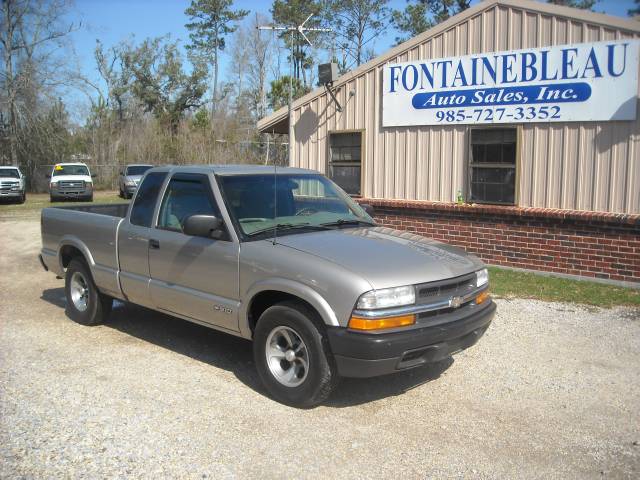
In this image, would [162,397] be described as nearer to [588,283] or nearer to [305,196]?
[305,196]

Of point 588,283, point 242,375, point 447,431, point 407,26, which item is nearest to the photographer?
point 447,431

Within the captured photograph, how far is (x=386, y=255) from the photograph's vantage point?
4734 mm

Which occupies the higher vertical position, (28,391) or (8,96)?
(8,96)

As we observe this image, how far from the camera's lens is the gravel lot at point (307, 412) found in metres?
3.85

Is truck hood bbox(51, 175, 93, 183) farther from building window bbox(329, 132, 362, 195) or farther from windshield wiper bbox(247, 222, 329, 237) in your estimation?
windshield wiper bbox(247, 222, 329, 237)

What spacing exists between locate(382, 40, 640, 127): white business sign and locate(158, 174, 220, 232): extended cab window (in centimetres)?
673

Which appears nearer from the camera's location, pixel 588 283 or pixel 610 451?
pixel 610 451

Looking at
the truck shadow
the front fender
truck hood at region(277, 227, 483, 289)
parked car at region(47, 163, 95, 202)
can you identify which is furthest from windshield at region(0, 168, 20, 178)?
truck hood at region(277, 227, 483, 289)

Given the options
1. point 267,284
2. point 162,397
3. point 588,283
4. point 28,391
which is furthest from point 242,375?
point 588,283

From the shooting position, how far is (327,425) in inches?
174

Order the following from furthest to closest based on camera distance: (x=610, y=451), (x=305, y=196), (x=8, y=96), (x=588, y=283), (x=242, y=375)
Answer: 1. (x=8, y=96)
2. (x=588, y=283)
3. (x=305, y=196)
4. (x=242, y=375)
5. (x=610, y=451)

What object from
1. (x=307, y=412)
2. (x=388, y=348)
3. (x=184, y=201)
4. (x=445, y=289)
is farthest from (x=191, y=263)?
(x=445, y=289)

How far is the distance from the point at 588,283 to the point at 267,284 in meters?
6.54

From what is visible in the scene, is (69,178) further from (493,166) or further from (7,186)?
(493,166)
